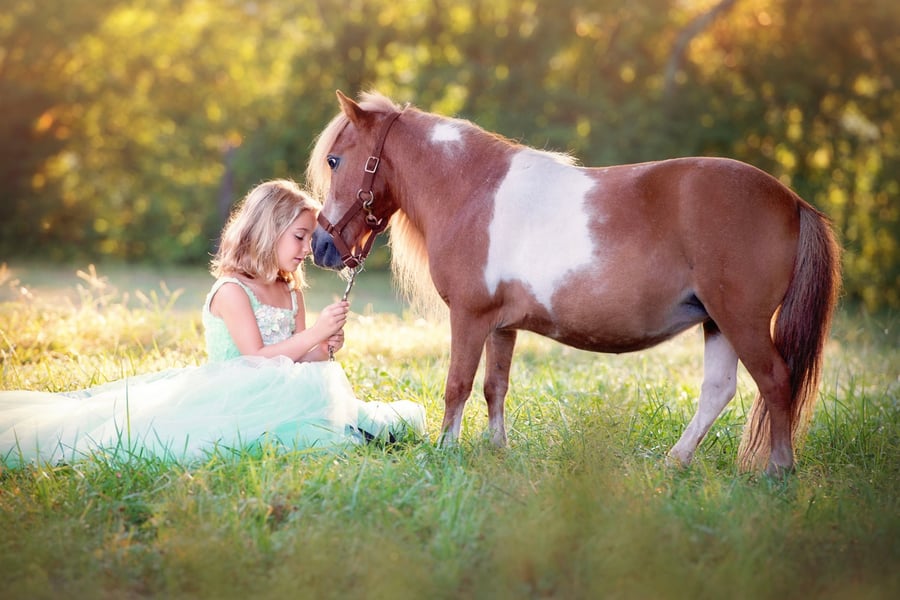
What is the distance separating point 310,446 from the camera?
415 cm

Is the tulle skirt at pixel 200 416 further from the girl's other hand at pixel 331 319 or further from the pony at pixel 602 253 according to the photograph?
the pony at pixel 602 253

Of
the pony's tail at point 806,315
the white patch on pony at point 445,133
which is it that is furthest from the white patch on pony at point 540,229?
the pony's tail at point 806,315

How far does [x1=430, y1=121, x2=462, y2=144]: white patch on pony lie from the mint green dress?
3.95ft

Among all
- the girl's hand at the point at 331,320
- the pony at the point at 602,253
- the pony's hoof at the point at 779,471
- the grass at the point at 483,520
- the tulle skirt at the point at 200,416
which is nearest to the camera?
the grass at the point at 483,520

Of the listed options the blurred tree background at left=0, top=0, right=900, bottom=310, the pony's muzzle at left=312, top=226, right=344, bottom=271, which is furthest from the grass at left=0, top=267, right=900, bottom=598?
the blurred tree background at left=0, top=0, right=900, bottom=310

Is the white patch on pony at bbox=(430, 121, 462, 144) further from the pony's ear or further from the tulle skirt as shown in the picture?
the tulle skirt

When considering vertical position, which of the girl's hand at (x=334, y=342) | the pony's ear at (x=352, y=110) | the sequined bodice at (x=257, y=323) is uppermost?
the pony's ear at (x=352, y=110)

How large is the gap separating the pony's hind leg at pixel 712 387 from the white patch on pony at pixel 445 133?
1.49 metres

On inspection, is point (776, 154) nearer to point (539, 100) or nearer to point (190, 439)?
point (539, 100)

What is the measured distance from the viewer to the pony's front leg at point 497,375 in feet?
14.7

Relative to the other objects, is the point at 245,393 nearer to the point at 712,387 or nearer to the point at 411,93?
the point at 712,387

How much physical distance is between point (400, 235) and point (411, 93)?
13.6m

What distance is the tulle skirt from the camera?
4039mm

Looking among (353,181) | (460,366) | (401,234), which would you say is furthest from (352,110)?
(460,366)
